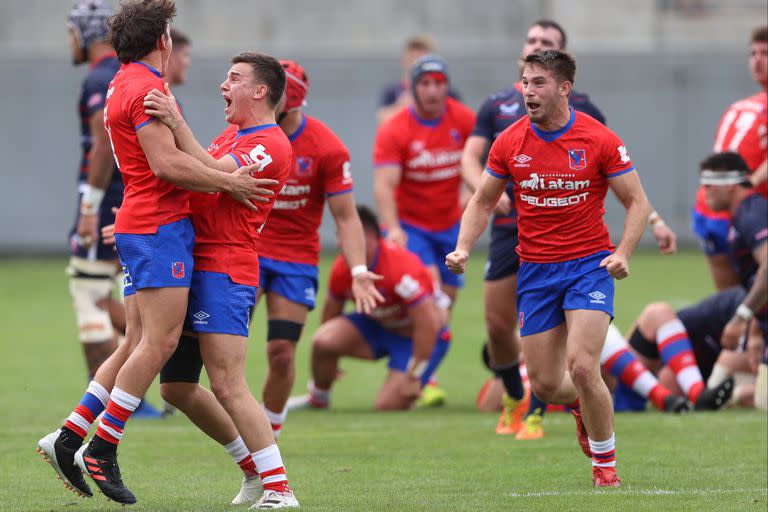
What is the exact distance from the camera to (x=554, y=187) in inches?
269

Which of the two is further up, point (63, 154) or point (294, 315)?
point (294, 315)

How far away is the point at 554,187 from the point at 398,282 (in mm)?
3677

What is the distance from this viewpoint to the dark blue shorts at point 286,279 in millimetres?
8023

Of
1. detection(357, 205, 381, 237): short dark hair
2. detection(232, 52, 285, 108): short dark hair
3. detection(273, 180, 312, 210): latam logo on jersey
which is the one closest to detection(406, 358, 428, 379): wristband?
detection(357, 205, 381, 237): short dark hair

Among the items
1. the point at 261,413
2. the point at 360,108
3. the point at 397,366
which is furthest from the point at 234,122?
the point at 360,108

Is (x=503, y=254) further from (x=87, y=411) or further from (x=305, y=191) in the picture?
(x=87, y=411)

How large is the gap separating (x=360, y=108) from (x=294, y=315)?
57.3 ft

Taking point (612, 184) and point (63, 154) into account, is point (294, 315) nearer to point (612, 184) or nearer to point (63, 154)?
point (612, 184)

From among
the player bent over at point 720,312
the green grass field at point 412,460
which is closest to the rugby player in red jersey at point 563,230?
the green grass field at point 412,460

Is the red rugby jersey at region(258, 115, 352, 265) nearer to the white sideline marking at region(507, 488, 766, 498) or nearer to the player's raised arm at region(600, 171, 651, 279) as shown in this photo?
the player's raised arm at region(600, 171, 651, 279)

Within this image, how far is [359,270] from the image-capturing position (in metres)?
7.63

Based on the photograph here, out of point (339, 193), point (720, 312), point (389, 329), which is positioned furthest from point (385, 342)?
point (339, 193)

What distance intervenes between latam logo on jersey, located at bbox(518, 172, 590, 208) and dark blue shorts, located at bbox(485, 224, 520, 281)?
1.67 m

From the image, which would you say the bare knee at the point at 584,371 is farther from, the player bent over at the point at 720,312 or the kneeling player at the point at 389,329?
the kneeling player at the point at 389,329
